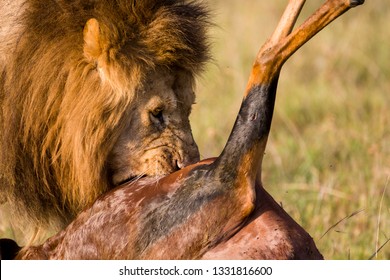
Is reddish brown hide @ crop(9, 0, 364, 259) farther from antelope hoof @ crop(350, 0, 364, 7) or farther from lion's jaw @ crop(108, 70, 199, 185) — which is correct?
lion's jaw @ crop(108, 70, 199, 185)

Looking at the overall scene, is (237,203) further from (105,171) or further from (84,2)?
(84,2)

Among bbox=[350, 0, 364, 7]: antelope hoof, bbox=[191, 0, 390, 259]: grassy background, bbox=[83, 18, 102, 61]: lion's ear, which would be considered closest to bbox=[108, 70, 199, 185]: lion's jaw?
bbox=[83, 18, 102, 61]: lion's ear

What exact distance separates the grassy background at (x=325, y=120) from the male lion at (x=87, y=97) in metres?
0.41

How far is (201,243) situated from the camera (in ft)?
8.86

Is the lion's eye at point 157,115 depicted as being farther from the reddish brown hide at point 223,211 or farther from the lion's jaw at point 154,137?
the reddish brown hide at point 223,211

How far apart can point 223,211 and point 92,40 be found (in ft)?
2.67

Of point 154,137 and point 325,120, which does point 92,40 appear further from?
point 325,120

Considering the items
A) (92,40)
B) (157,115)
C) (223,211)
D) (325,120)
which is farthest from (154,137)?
(325,120)

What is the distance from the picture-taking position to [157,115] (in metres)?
3.29

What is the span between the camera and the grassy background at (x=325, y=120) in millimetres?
4363

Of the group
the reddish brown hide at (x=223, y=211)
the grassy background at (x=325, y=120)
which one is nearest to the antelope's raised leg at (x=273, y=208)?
the reddish brown hide at (x=223, y=211)
